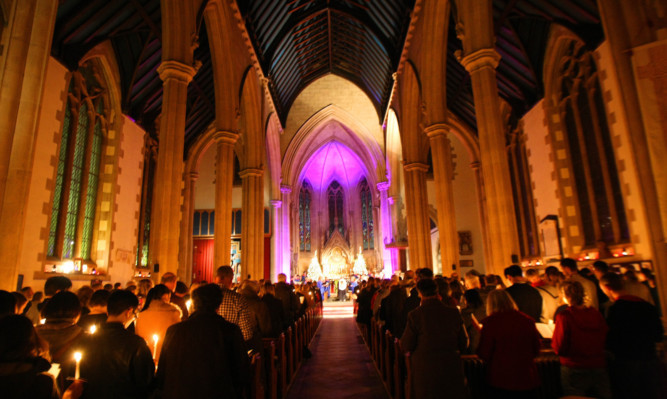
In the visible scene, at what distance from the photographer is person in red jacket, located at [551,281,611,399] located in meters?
2.66

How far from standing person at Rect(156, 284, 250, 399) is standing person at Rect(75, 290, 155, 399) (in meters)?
0.09

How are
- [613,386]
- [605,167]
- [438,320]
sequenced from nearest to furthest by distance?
1. [438,320]
2. [613,386]
3. [605,167]

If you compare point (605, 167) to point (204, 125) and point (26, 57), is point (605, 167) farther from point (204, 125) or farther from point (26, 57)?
point (204, 125)

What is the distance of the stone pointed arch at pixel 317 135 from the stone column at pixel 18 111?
57.7 ft

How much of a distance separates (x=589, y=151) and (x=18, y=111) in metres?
11.3

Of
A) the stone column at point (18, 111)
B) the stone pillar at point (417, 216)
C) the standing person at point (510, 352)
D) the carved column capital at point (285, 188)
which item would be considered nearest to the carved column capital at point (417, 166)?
the stone pillar at point (417, 216)

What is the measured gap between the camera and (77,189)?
32.8 ft

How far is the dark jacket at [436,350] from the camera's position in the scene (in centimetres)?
246

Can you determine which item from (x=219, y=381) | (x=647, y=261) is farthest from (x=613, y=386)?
(x=647, y=261)

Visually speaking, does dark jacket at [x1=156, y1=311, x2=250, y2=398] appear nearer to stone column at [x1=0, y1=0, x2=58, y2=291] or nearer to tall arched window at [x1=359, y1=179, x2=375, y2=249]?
stone column at [x1=0, y1=0, x2=58, y2=291]

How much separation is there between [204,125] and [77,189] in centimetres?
718

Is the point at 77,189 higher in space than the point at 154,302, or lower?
higher

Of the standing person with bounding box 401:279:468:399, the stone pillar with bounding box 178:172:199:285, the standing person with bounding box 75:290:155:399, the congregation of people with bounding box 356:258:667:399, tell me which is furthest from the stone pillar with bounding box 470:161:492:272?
the standing person with bounding box 75:290:155:399

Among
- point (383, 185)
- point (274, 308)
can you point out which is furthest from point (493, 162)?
point (383, 185)
